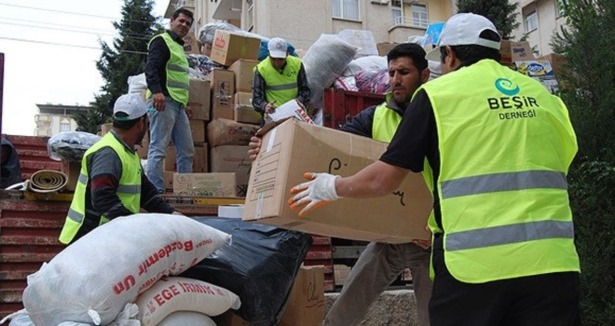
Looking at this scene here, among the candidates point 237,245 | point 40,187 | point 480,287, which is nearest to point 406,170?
point 480,287

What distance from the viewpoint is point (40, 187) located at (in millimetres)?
3857

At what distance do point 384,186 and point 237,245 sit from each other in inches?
56.3

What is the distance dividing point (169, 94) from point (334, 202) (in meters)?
3.21

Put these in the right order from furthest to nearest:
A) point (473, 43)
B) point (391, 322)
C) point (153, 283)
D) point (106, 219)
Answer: point (391, 322) < point (106, 219) < point (153, 283) < point (473, 43)

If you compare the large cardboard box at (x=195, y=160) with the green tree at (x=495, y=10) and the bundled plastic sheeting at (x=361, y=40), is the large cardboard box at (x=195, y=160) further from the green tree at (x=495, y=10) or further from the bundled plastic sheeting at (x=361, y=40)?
the green tree at (x=495, y=10)

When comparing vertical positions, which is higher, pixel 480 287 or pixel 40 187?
pixel 40 187

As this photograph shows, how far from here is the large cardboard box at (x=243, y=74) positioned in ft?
22.2

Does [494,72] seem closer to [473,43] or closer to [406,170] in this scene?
[473,43]

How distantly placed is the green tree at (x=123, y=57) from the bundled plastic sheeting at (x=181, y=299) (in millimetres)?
18491

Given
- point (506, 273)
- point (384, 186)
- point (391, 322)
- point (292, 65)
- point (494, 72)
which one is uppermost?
point (292, 65)

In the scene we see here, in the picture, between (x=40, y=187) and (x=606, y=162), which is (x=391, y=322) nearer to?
(x=606, y=162)

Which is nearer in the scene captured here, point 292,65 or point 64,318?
point 64,318

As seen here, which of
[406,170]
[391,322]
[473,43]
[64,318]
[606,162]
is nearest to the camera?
[406,170]

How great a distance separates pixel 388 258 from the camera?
10.3 ft
